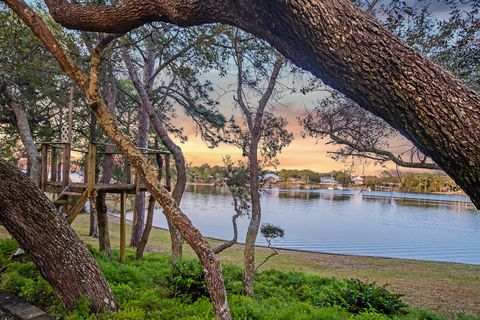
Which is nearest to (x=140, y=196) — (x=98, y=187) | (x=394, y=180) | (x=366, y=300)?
(x=98, y=187)

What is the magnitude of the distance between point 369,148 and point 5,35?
7066 millimetres

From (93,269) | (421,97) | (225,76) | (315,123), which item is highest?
(225,76)

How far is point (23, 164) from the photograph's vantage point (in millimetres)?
13945

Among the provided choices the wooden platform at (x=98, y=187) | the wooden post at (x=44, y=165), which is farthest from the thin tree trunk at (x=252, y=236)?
the wooden post at (x=44, y=165)

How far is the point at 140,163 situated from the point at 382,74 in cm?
148

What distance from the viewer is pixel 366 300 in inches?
183

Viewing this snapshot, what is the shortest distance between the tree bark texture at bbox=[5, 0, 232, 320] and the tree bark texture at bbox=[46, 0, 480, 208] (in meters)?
1.07

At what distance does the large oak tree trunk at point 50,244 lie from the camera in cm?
337

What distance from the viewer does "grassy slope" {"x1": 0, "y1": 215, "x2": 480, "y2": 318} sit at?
7.61 meters

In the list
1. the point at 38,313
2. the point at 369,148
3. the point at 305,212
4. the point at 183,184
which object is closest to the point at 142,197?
the point at 183,184

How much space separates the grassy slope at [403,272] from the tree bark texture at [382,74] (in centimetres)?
594

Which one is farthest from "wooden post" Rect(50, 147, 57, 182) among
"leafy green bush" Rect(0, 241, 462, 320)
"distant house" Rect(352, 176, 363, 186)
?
"distant house" Rect(352, 176, 363, 186)

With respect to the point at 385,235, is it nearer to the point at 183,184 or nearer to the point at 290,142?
the point at 290,142

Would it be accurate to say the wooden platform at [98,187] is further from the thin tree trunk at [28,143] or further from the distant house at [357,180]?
the distant house at [357,180]
